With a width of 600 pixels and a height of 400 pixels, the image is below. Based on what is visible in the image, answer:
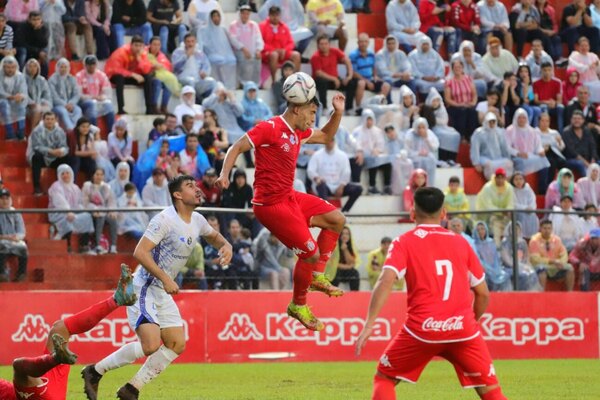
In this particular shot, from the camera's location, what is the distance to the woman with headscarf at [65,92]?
23828 mm

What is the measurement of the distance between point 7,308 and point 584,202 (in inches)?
432

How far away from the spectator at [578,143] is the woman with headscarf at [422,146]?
3.09m

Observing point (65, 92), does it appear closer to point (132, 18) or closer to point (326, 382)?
point (132, 18)

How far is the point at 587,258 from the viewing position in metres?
20.8

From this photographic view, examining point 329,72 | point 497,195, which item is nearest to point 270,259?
point 497,195

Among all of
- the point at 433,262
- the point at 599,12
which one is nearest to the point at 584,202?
the point at 599,12

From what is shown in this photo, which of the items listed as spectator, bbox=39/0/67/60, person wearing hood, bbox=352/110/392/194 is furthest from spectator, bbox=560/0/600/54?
spectator, bbox=39/0/67/60

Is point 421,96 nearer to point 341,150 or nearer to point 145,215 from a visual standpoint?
point 341,150

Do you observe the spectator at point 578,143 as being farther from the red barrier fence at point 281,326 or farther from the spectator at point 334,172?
the red barrier fence at point 281,326

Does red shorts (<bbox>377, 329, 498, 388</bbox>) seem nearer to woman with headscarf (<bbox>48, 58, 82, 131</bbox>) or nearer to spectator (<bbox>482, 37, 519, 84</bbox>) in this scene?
woman with headscarf (<bbox>48, 58, 82, 131</bbox>)

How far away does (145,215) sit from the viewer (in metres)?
19.7

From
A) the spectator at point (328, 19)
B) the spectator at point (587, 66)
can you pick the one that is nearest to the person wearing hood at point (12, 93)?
the spectator at point (328, 19)

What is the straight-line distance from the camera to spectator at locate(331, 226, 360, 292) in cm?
2047

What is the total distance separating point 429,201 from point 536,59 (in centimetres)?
1942
